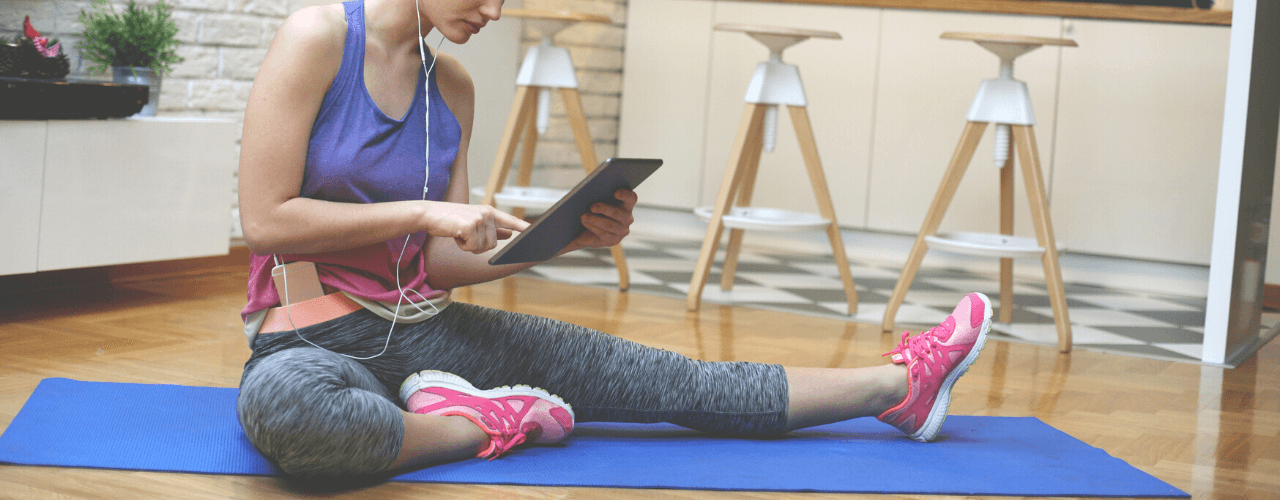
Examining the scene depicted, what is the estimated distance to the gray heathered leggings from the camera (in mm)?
1256

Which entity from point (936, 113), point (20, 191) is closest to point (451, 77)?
point (20, 191)

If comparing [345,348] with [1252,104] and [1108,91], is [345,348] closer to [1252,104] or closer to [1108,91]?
[1252,104]

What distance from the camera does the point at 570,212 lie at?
134cm

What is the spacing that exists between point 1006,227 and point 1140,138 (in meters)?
1.03

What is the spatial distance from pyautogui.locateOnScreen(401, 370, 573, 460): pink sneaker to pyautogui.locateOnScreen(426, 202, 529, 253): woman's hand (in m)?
0.24

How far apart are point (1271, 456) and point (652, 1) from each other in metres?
3.21

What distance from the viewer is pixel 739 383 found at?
5.10 ft

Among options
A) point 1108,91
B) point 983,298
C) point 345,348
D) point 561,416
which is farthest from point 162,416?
point 1108,91

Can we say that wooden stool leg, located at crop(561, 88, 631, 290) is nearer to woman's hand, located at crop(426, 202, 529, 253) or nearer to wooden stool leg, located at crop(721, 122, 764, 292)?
wooden stool leg, located at crop(721, 122, 764, 292)

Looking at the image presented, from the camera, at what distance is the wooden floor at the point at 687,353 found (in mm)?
1329

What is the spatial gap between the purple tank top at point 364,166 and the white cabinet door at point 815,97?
268 cm

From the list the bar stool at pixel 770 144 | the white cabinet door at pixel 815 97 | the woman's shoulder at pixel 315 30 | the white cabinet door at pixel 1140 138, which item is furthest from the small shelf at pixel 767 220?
the woman's shoulder at pixel 315 30

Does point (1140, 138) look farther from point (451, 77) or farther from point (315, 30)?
point (315, 30)

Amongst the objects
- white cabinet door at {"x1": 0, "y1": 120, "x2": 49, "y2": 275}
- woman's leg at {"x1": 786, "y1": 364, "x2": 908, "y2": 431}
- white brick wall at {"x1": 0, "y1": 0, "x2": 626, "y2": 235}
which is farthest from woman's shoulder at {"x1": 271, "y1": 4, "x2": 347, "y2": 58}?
white brick wall at {"x1": 0, "y1": 0, "x2": 626, "y2": 235}
